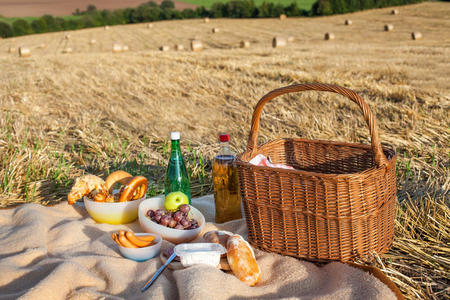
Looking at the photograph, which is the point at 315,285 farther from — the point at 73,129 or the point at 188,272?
the point at 73,129

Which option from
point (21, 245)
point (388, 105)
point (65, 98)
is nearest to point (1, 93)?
A: point (65, 98)

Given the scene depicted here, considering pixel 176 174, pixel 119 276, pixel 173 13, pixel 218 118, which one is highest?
pixel 173 13

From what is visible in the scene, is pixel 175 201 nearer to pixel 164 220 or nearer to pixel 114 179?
pixel 164 220

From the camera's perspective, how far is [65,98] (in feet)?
20.7

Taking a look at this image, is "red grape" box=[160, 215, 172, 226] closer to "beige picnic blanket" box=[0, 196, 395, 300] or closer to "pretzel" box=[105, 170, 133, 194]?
"beige picnic blanket" box=[0, 196, 395, 300]

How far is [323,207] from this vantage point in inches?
78.9

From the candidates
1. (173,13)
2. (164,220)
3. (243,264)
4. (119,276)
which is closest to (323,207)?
(243,264)

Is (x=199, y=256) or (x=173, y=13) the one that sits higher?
(x=173, y=13)

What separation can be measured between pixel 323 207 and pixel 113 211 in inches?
47.0

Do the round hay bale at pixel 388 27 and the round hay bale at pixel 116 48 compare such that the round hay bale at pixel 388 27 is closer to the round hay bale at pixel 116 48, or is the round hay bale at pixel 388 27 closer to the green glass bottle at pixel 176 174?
the round hay bale at pixel 116 48

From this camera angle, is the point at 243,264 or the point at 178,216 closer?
the point at 243,264

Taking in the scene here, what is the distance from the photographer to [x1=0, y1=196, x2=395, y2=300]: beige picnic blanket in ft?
5.86

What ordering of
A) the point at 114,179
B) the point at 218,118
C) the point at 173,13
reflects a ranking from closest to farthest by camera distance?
the point at 114,179 < the point at 218,118 < the point at 173,13

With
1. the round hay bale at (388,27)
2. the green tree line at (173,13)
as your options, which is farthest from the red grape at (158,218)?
the green tree line at (173,13)
